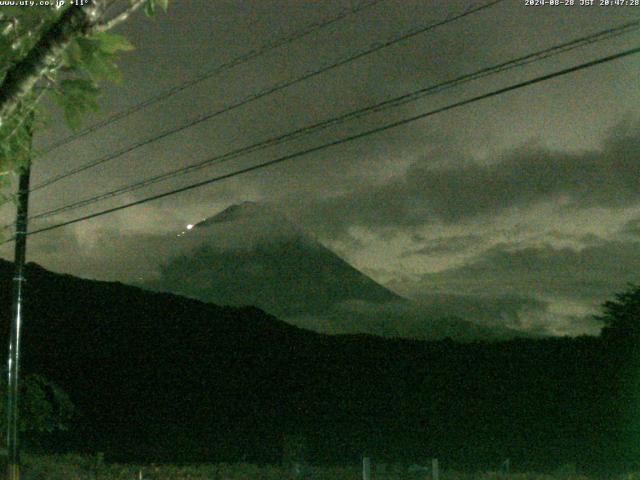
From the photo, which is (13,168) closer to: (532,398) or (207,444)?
(532,398)

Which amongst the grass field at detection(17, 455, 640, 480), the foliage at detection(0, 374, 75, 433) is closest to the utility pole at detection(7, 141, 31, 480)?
the foliage at detection(0, 374, 75, 433)

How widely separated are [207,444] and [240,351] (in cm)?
688

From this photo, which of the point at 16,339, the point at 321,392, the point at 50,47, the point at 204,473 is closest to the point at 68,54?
the point at 50,47

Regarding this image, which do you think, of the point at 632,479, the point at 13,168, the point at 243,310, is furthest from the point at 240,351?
the point at 13,168

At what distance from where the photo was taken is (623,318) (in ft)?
95.6

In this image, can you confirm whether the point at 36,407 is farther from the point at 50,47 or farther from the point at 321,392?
the point at 50,47

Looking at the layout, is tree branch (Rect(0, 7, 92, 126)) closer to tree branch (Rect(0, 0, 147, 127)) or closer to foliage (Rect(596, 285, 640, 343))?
tree branch (Rect(0, 0, 147, 127))

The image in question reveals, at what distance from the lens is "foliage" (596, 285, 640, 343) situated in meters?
25.7

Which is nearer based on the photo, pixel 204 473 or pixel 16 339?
pixel 16 339

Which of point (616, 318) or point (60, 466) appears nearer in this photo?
point (60, 466)

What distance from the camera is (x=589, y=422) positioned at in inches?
889

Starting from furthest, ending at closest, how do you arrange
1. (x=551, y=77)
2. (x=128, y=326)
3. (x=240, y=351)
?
(x=128, y=326) < (x=240, y=351) < (x=551, y=77)

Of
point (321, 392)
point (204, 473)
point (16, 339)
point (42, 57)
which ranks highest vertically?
point (42, 57)

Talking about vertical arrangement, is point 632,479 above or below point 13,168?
below
